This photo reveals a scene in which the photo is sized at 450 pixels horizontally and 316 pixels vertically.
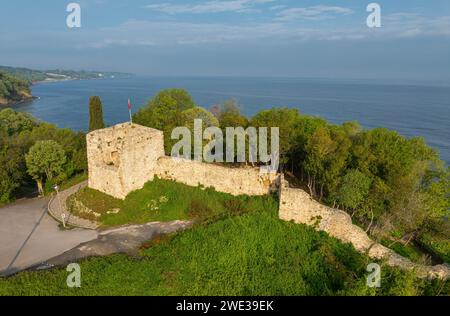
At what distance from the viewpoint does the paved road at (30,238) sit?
16.4m

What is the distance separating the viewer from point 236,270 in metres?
14.4

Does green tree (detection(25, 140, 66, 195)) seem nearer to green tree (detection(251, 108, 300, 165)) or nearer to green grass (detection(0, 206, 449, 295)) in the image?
green grass (detection(0, 206, 449, 295))

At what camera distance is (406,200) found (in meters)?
18.7

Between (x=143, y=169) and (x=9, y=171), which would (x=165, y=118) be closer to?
(x=143, y=169)

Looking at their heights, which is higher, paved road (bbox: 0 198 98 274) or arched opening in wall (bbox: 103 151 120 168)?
arched opening in wall (bbox: 103 151 120 168)

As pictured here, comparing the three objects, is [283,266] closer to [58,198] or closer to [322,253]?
[322,253]

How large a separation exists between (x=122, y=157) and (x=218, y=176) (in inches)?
253

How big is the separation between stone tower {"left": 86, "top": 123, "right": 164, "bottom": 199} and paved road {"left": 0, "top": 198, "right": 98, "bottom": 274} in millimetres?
3657

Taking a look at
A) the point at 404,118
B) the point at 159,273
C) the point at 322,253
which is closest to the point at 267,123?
the point at 322,253

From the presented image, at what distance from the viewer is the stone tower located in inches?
832

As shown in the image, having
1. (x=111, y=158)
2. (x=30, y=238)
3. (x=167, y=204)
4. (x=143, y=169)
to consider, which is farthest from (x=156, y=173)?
(x=30, y=238)

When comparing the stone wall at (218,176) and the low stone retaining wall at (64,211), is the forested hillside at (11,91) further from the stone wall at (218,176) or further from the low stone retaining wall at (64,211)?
the stone wall at (218,176)

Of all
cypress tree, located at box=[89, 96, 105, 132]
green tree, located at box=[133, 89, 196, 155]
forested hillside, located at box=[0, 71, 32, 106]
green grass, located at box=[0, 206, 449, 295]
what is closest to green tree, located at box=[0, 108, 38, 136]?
cypress tree, located at box=[89, 96, 105, 132]
